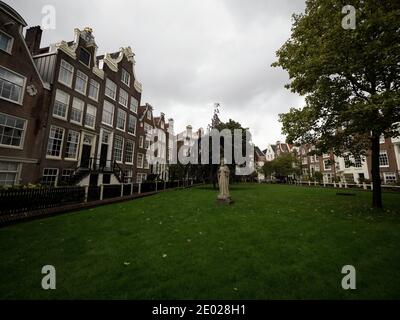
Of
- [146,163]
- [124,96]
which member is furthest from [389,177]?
[124,96]

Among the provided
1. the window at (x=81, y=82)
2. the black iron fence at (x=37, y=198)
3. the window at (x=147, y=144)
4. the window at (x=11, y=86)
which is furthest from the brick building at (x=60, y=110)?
the window at (x=147, y=144)

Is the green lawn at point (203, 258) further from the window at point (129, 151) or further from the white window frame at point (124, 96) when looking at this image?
the white window frame at point (124, 96)

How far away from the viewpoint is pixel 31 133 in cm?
1719

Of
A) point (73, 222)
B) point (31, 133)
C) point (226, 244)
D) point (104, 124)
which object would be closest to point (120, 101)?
point (104, 124)

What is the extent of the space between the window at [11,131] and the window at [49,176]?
119 inches

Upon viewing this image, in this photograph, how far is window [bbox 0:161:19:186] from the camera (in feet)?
50.8

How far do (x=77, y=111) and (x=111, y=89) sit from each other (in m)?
6.85

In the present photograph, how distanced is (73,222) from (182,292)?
25.2ft

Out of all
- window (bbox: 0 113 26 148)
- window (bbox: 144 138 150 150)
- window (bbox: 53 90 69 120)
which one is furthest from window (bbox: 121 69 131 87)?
window (bbox: 0 113 26 148)

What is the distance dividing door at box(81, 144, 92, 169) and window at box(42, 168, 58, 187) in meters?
3.00

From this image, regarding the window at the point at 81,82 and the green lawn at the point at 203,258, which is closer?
the green lawn at the point at 203,258

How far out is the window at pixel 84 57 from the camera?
864 inches

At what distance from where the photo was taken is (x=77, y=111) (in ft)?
69.8
